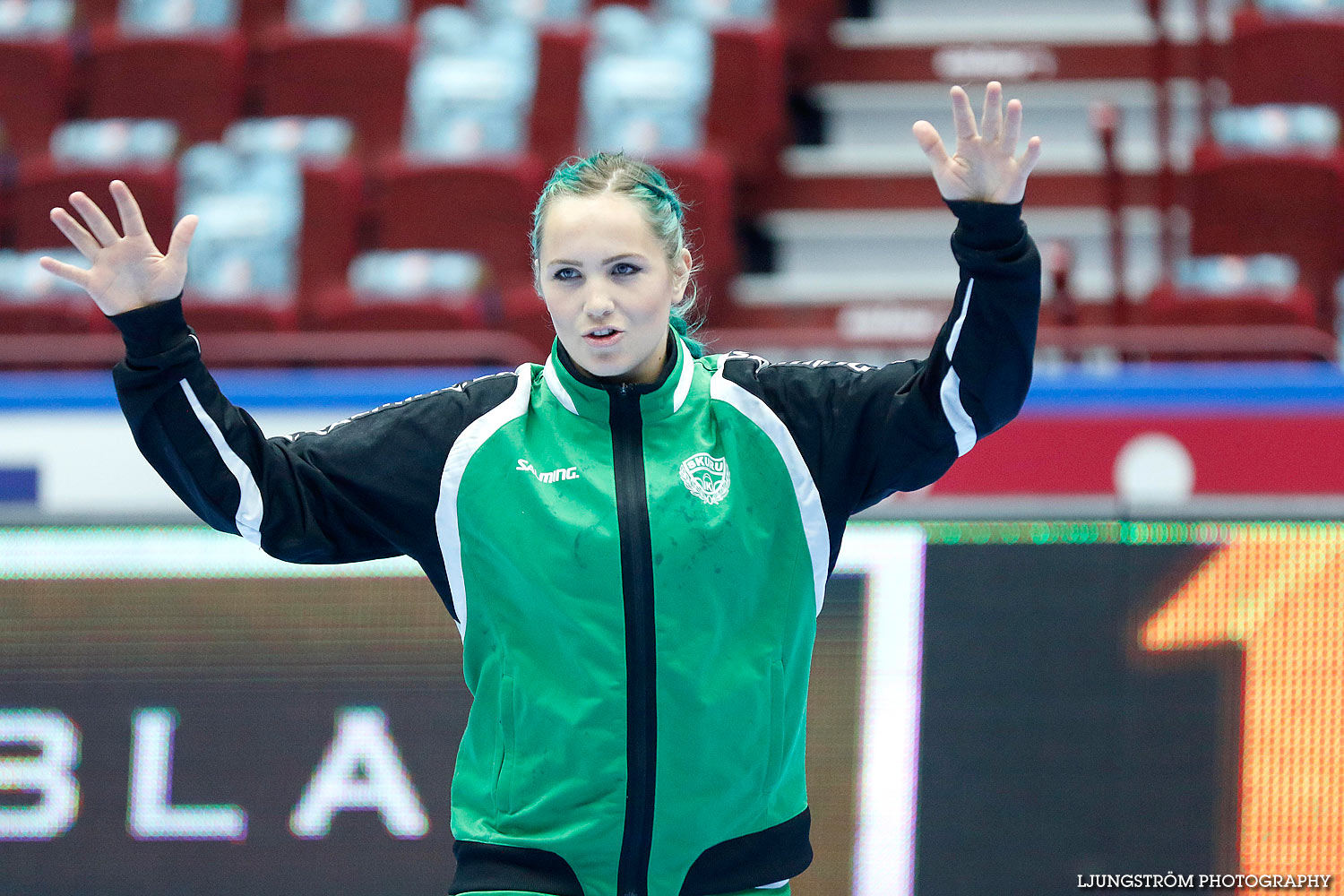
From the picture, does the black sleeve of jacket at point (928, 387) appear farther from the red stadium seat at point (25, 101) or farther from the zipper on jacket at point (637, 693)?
the red stadium seat at point (25, 101)

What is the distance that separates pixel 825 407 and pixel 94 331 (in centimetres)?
532

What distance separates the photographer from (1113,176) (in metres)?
6.20

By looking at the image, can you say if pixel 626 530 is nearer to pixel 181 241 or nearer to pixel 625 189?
pixel 625 189

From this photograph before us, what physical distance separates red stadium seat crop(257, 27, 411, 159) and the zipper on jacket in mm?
6337

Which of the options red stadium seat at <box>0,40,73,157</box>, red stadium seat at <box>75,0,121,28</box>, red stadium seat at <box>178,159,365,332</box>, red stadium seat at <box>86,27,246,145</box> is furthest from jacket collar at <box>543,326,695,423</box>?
red stadium seat at <box>75,0,121,28</box>

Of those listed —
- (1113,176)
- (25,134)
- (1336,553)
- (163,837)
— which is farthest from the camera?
(25,134)

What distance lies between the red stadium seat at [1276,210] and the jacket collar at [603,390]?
17.2 ft

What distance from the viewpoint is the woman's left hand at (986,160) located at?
2.17m

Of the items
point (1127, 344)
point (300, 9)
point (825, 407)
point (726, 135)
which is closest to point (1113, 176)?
point (1127, 344)

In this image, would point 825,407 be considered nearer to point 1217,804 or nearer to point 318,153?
point 1217,804

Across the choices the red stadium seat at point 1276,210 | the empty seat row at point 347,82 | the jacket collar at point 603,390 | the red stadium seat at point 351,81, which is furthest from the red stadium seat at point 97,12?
the jacket collar at point 603,390

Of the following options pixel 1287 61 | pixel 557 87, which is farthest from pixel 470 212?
pixel 1287 61

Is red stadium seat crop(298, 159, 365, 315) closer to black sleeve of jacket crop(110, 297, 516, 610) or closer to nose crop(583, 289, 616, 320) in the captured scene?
black sleeve of jacket crop(110, 297, 516, 610)

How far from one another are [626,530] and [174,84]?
22.9 ft
